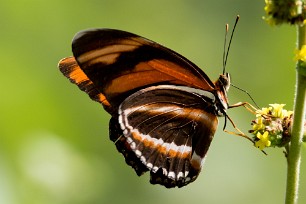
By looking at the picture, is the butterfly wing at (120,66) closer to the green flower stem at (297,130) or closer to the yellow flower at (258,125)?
the yellow flower at (258,125)

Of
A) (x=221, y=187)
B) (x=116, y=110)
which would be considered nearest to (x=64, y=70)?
(x=116, y=110)

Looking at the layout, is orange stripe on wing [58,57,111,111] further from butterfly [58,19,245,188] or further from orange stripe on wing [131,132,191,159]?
orange stripe on wing [131,132,191,159]

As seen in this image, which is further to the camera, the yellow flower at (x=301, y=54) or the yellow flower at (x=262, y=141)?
the yellow flower at (x=262, y=141)

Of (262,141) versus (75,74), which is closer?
(262,141)

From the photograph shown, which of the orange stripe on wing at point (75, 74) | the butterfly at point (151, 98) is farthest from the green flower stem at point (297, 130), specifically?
the orange stripe on wing at point (75, 74)

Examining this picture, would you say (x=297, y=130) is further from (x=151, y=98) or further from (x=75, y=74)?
(x=75, y=74)

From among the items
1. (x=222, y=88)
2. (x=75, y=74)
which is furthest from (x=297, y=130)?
(x=75, y=74)

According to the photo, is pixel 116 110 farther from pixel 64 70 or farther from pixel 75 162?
pixel 75 162
